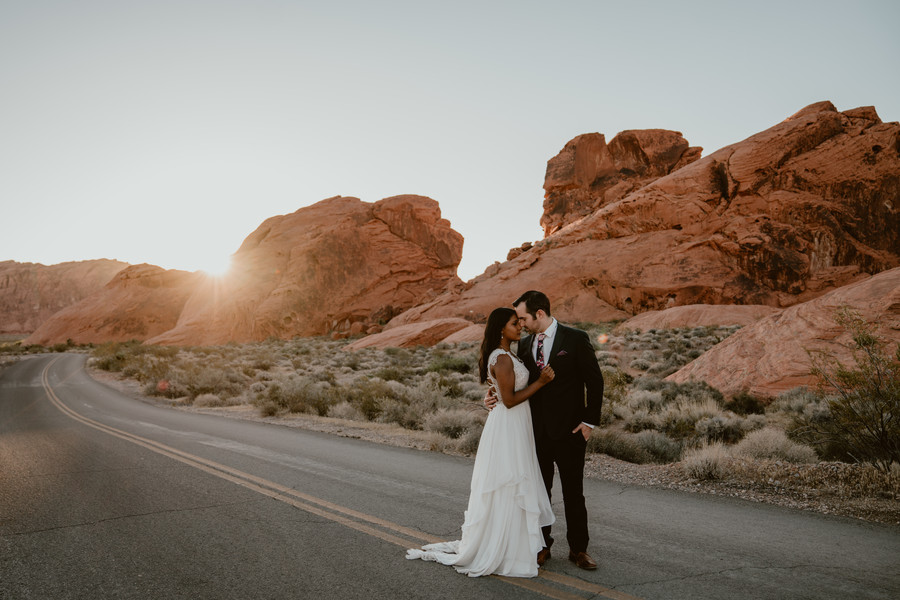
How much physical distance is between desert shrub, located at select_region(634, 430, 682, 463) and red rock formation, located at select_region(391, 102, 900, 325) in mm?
33155

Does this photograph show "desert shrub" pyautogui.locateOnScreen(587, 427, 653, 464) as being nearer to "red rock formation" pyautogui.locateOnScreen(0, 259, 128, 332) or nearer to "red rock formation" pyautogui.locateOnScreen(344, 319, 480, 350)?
"red rock formation" pyautogui.locateOnScreen(344, 319, 480, 350)

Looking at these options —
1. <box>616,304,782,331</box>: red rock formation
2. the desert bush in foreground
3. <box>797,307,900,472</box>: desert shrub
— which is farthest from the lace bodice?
<box>616,304,782,331</box>: red rock formation

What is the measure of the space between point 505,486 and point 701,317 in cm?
3076

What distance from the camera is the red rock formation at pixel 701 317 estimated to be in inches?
1179

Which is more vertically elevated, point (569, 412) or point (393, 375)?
point (569, 412)

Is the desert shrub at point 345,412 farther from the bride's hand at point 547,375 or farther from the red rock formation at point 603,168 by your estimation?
the red rock formation at point 603,168

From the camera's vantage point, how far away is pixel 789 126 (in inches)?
1577

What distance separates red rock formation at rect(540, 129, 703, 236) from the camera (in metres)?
61.0

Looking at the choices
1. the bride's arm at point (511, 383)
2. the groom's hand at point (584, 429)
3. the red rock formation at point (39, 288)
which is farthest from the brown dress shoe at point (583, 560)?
the red rock formation at point (39, 288)

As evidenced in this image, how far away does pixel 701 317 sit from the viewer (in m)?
30.6

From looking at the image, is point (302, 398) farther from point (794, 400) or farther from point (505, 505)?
point (794, 400)

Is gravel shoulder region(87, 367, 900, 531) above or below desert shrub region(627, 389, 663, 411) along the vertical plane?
below

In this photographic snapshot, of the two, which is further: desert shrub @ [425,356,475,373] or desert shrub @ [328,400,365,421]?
desert shrub @ [425,356,475,373]

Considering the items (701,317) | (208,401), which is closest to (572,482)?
(208,401)
